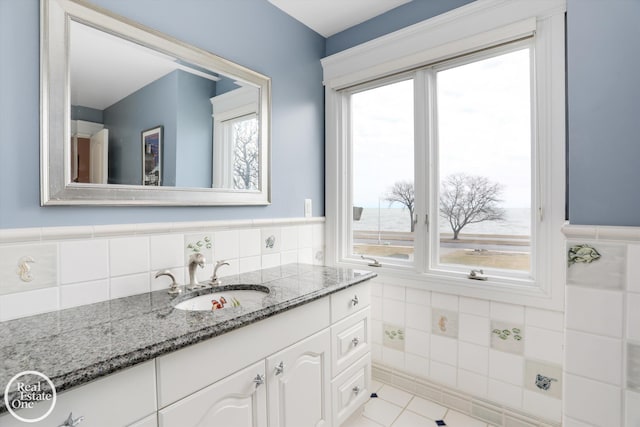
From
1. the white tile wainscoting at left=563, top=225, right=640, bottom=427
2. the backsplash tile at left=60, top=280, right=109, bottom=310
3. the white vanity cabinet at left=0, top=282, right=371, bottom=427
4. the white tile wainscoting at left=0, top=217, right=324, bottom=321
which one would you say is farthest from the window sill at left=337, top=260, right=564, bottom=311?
the backsplash tile at left=60, top=280, right=109, bottom=310

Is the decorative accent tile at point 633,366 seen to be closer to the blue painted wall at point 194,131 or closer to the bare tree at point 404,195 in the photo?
the bare tree at point 404,195

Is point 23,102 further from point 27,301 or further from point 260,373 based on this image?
point 260,373

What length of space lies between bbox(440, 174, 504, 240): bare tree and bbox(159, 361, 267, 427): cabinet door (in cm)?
140

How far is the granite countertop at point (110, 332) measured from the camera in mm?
735

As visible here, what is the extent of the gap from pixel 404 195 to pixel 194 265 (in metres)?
1.38

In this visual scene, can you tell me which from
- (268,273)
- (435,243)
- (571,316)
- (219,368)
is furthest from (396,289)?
(219,368)

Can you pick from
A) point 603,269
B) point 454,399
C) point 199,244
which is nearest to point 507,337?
point 454,399

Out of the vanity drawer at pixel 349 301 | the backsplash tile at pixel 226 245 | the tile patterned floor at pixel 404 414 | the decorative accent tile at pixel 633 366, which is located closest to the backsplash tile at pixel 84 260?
the backsplash tile at pixel 226 245

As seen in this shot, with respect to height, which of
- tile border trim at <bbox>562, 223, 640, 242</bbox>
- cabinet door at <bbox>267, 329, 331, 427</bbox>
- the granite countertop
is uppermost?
tile border trim at <bbox>562, 223, 640, 242</bbox>

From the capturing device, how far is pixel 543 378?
1.60m

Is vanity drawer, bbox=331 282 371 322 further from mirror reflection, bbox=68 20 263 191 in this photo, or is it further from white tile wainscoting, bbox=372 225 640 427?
mirror reflection, bbox=68 20 263 191

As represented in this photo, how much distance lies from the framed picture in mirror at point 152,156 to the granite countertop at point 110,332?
0.51m

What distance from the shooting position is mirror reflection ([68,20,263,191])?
4.00 feet

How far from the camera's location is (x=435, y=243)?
6.53 ft
